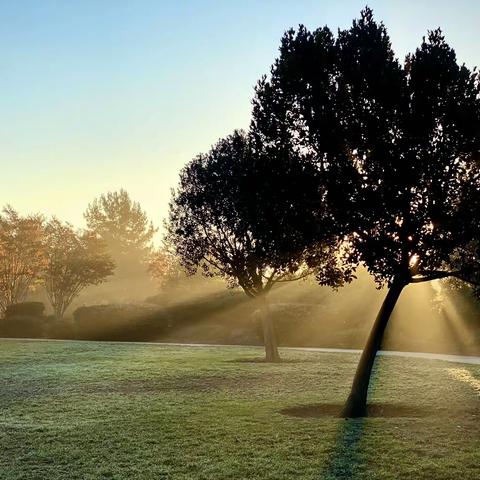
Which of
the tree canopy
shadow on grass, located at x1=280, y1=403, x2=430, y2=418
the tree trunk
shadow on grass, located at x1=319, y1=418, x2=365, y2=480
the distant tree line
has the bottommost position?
shadow on grass, located at x1=319, y1=418, x2=365, y2=480

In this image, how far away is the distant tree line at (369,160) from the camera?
12680 mm

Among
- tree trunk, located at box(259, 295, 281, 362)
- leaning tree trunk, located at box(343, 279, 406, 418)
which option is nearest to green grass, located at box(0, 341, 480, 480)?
leaning tree trunk, located at box(343, 279, 406, 418)

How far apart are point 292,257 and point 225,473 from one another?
777cm

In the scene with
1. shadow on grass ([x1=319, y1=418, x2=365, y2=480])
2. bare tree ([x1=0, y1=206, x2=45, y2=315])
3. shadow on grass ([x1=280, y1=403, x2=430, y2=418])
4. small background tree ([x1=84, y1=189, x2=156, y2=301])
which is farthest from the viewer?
small background tree ([x1=84, y1=189, x2=156, y2=301])

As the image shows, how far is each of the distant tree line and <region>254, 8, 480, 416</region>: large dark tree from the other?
25 millimetres

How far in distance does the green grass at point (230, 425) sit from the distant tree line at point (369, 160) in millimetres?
2532

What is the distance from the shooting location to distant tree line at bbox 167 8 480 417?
12.7 meters

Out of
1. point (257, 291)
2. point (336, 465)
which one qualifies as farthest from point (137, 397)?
point (257, 291)


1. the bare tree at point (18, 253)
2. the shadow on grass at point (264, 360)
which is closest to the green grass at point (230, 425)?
the shadow on grass at point (264, 360)

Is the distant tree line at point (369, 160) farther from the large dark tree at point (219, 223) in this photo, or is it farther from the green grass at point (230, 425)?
the large dark tree at point (219, 223)

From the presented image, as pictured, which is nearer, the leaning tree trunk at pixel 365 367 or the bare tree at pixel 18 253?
the leaning tree trunk at pixel 365 367

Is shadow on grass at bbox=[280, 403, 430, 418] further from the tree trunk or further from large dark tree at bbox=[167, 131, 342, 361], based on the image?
the tree trunk

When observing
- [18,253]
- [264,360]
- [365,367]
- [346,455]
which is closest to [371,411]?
[365,367]

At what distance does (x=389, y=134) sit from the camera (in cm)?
1282
